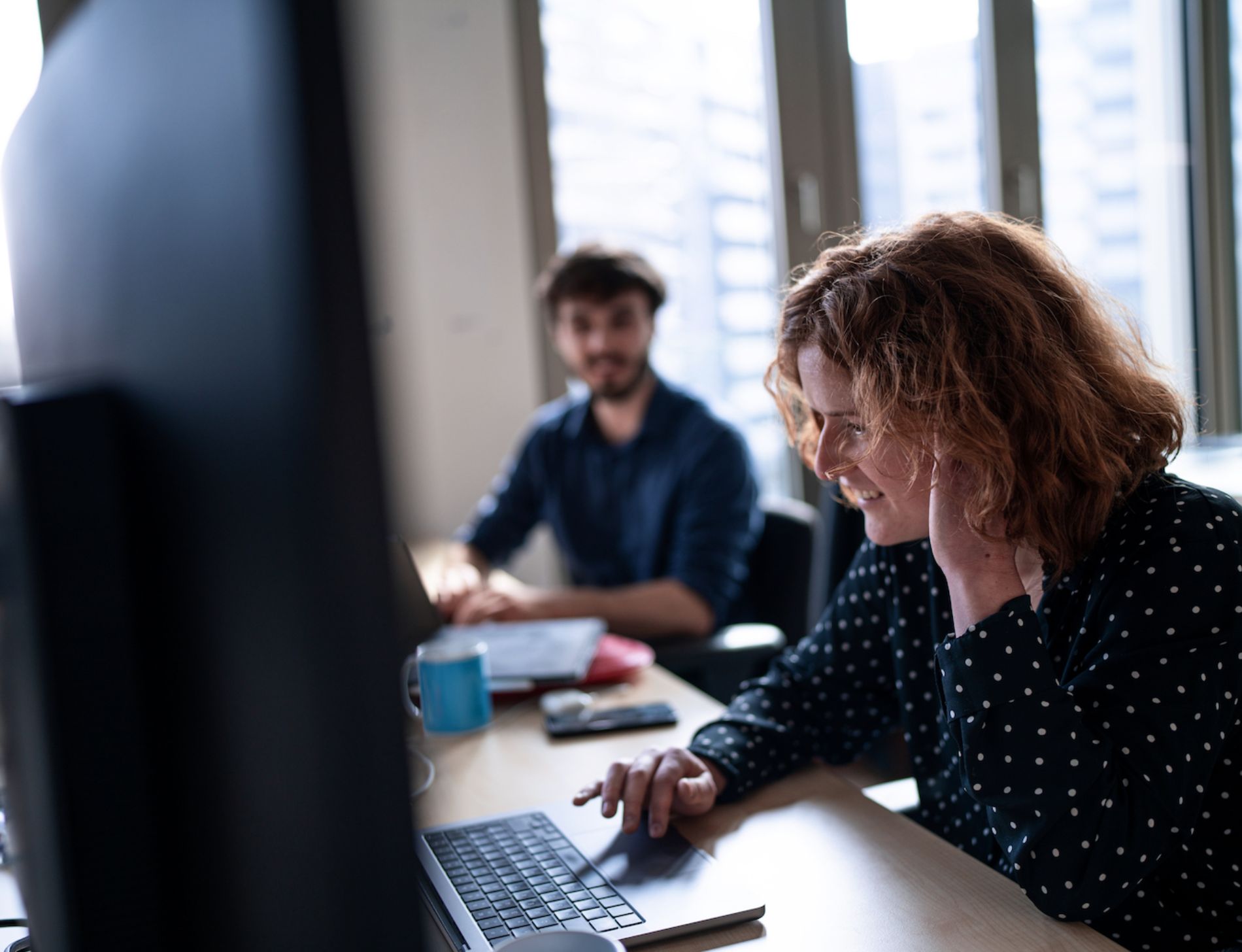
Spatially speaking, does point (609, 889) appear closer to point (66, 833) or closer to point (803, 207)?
point (66, 833)

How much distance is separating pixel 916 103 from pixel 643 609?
2172 millimetres

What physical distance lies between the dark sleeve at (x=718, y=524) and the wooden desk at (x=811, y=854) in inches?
24.6

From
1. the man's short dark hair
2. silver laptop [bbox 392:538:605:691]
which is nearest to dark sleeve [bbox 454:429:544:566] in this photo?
the man's short dark hair

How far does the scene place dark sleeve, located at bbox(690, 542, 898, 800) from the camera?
1156 millimetres

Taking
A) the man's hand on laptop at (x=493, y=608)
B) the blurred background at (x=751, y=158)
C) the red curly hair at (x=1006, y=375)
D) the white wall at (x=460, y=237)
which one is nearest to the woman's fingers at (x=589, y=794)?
the red curly hair at (x=1006, y=375)

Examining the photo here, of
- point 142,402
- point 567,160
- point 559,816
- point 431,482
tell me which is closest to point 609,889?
point 559,816

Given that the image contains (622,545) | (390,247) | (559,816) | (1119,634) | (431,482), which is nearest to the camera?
(390,247)

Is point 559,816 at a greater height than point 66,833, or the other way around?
point 66,833

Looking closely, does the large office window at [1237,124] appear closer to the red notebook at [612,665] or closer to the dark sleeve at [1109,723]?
the red notebook at [612,665]

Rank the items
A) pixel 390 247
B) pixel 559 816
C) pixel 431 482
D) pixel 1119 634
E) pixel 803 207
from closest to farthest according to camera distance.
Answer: pixel 390 247
pixel 1119 634
pixel 559 816
pixel 431 482
pixel 803 207

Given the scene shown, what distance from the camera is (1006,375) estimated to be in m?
0.89

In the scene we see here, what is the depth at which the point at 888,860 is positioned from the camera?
2.89 ft

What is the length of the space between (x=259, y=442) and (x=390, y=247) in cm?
8

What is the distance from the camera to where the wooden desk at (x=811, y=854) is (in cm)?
76
